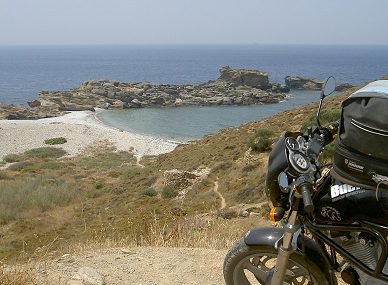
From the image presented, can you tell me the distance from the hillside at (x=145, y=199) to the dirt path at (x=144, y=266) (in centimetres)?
46

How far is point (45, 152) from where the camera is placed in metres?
35.2

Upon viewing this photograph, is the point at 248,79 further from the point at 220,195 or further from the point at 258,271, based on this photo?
the point at 258,271

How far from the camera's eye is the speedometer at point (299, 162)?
2373 millimetres

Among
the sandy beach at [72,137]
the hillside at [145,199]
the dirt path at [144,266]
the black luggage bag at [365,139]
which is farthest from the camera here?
the sandy beach at [72,137]

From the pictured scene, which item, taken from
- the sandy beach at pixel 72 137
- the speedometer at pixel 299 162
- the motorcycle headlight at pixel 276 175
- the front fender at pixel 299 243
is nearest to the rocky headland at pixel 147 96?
the sandy beach at pixel 72 137

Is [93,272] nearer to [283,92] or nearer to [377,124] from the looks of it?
[377,124]

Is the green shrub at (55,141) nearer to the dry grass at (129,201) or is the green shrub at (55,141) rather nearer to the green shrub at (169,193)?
the dry grass at (129,201)

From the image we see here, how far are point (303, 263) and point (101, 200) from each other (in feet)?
53.8

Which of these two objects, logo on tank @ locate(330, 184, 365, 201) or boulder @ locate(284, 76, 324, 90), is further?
boulder @ locate(284, 76, 324, 90)

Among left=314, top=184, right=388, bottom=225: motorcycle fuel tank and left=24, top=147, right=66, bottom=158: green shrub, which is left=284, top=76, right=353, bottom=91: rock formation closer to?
left=24, top=147, right=66, bottom=158: green shrub

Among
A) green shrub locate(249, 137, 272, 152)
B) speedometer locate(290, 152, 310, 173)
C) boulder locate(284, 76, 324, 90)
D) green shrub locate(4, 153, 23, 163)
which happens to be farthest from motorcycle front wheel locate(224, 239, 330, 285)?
boulder locate(284, 76, 324, 90)

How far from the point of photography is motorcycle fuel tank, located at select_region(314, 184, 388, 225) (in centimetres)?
236

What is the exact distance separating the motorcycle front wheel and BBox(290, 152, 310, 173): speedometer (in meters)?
0.63

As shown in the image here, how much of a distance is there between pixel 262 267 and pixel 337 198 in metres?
0.91
